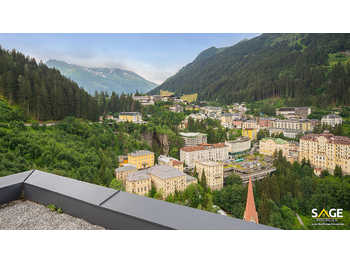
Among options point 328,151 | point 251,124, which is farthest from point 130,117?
point 328,151

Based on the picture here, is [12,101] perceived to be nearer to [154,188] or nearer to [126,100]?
[154,188]

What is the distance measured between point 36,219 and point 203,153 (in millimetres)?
10618

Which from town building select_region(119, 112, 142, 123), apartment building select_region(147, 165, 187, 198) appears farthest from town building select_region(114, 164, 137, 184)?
town building select_region(119, 112, 142, 123)

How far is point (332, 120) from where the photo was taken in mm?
4203

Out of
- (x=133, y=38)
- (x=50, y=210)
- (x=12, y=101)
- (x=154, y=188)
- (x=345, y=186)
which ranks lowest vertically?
(x=154, y=188)

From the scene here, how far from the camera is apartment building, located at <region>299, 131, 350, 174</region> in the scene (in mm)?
3667

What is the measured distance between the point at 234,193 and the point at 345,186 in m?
3.61

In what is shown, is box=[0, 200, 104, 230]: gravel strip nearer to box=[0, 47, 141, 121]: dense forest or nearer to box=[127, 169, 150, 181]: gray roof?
box=[127, 169, 150, 181]: gray roof

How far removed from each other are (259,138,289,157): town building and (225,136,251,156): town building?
3.94 feet

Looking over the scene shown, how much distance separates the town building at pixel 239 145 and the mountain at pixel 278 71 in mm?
2039

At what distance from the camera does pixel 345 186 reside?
3502 mm

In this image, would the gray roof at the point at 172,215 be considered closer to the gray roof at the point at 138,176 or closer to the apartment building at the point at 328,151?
the apartment building at the point at 328,151

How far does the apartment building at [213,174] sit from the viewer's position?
26.4 feet
